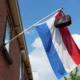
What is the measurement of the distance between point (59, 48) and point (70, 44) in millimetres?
448

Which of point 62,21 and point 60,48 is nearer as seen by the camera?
point 62,21

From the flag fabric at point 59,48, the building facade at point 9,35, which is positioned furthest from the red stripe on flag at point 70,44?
the building facade at point 9,35

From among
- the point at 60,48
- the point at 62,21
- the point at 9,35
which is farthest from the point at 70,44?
the point at 9,35

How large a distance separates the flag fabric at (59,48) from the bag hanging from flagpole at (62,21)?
194 mm

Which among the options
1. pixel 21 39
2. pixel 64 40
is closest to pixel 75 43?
pixel 64 40

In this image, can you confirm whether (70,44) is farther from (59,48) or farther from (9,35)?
(9,35)

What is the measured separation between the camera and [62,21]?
876 centimetres

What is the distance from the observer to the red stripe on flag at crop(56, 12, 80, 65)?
9.00 m

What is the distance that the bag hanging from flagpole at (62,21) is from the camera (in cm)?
868

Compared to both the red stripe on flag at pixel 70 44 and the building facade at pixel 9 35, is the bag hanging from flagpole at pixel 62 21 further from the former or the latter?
the building facade at pixel 9 35

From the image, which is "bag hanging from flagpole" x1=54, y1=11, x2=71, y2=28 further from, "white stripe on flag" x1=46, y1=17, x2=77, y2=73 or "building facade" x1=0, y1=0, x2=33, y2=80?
"building facade" x1=0, y1=0, x2=33, y2=80

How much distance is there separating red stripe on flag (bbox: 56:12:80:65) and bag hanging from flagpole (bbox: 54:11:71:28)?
34 cm

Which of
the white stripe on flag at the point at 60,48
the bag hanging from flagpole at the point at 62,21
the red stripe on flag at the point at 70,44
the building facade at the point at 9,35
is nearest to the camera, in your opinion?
the building facade at the point at 9,35

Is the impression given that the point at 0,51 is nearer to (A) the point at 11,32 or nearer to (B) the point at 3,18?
(B) the point at 3,18
